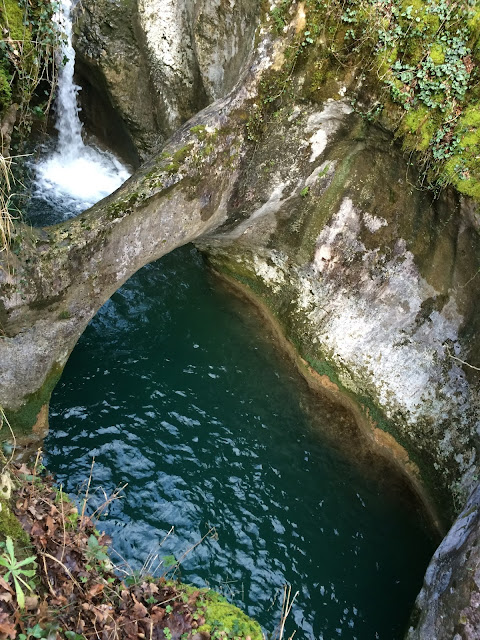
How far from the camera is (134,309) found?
9789 mm

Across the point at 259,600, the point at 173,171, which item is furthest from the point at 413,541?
Result: the point at 173,171

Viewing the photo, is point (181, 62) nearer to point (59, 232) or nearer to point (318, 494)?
point (59, 232)

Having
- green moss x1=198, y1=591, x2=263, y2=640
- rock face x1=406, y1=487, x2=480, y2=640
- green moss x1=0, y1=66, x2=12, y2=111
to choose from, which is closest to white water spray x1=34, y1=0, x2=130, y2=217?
green moss x1=0, y1=66, x2=12, y2=111

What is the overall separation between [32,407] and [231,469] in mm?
3145

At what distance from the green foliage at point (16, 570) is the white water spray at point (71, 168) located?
8.66 m

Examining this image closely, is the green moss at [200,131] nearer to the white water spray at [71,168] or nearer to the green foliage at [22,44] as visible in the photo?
the green foliage at [22,44]

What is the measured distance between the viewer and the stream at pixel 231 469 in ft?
21.5

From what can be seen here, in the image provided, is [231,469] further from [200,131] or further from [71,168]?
[71,168]

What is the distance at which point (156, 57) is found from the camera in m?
10.4

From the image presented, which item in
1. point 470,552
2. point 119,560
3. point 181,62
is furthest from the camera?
point 181,62

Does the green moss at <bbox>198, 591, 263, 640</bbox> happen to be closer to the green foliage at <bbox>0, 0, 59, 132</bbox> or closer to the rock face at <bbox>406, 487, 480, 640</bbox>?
the rock face at <bbox>406, 487, 480, 640</bbox>

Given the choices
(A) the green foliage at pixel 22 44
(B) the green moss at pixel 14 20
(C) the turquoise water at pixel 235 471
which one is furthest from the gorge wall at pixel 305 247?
(B) the green moss at pixel 14 20

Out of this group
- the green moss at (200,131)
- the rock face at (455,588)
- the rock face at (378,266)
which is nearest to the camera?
the rock face at (455,588)

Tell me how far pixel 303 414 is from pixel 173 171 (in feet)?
15.8
